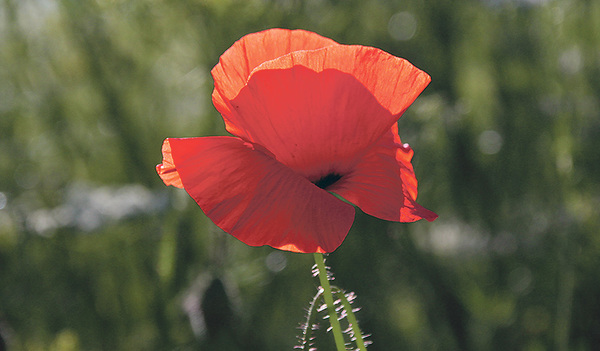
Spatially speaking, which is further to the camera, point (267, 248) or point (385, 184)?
point (267, 248)

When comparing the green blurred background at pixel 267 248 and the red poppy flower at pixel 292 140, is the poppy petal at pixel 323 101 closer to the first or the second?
the red poppy flower at pixel 292 140

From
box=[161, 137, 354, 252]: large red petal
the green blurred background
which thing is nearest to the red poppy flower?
box=[161, 137, 354, 252]: large red petal

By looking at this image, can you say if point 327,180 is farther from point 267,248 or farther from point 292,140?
point 267,248

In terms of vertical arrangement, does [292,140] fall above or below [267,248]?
above

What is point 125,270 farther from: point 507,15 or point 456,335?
point 507,15

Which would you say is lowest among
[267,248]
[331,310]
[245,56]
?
[267,248]

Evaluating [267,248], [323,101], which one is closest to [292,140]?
[323,101]

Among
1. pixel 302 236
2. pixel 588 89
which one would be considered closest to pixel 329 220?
pixel 302 236

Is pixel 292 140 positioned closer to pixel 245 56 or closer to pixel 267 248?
pixel 245 56
